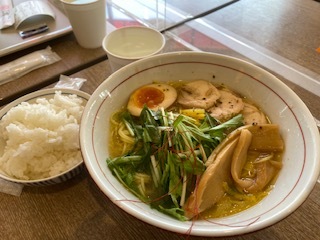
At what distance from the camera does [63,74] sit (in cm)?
146

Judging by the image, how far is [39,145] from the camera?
965mm

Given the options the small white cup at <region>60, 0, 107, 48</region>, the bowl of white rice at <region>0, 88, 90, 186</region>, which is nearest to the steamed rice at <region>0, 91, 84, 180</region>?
the bowl of white rice at <region>0, 88, 90, 186</region>

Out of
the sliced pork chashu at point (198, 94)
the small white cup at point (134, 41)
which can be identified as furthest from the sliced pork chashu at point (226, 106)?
the small white cup at point (134, 41)

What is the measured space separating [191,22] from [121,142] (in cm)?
113

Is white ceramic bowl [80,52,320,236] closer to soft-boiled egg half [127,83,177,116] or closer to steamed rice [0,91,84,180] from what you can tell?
soft-boiled egg half [127,83,177,116]

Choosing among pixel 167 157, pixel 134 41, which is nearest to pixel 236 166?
pixel 167 157

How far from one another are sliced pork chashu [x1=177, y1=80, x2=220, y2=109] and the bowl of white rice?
0.41 metres

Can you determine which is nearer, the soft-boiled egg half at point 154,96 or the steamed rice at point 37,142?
the steamed rice at point 37,142

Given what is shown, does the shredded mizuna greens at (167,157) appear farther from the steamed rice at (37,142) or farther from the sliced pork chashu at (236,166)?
the steamed rice at (37,142)

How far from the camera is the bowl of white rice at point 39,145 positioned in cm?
94

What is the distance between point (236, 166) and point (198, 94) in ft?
1.17

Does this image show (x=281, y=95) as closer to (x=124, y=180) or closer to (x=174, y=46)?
(x=124, y=180)

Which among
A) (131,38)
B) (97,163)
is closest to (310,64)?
(131,38)

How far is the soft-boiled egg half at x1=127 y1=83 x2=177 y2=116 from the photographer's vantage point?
1093 millimetres
